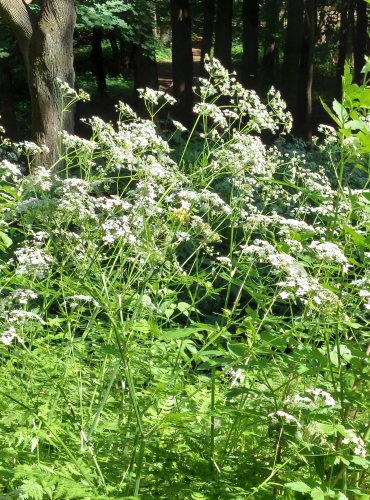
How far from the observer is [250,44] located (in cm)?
1914

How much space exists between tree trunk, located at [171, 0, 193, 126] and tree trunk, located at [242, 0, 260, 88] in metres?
1.35

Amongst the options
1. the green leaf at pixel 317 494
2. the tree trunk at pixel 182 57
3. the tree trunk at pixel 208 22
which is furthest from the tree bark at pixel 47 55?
the tree trunk at pixel 208 22

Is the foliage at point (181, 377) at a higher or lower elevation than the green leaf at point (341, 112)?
lower

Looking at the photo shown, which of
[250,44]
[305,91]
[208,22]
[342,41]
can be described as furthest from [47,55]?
[342,41]

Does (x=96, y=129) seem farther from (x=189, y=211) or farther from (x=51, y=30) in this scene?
(x=51, y=30)

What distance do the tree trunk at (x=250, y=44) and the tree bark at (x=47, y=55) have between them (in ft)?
32.9

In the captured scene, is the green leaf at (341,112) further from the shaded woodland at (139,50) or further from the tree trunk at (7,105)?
the tree trunk at (7,105)

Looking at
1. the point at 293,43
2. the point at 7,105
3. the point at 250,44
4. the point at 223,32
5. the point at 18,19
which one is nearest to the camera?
the point at 18,19

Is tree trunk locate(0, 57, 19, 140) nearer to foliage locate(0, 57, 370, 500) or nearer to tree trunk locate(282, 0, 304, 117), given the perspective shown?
tree trunk locate(282, 0, 304, 117)

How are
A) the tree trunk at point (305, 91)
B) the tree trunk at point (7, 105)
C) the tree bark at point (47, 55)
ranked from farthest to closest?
the tree trunk at point (305, 91)
the tree trunk at point (7, 105)
the tree bark at point (47, 55)

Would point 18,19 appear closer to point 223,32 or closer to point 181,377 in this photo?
point 181,377

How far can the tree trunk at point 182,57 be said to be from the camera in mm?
18344

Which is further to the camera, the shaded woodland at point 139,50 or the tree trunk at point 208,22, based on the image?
the tree trunk at point 208,22

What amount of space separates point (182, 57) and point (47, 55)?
1027cm
